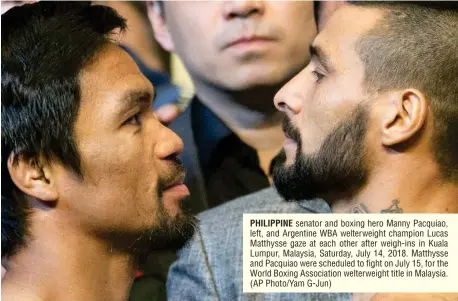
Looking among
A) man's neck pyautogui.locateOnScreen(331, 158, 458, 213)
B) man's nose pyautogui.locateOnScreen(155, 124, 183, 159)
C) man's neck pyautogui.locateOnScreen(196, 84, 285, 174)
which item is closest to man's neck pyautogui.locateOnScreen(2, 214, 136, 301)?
man's nose pyautogui.locateOnScreen(155, 124, 183, 159)

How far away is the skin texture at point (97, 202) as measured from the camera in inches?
41.7

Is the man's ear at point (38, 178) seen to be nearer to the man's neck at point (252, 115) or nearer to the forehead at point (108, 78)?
the forehead at point (108, 78)

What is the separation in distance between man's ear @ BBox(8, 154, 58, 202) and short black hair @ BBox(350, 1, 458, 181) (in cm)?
55

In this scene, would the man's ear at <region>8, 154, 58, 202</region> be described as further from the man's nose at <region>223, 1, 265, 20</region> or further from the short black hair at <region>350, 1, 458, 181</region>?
the short black hair at <region>350, 1, 458, 181</region>

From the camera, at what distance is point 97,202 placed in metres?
1.07

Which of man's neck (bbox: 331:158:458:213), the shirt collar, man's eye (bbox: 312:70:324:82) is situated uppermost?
man's eye (bbox: 312:70:324:82)

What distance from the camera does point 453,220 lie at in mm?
1082

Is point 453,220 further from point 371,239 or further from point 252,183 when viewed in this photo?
point 252,183

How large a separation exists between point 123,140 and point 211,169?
Answer: 167mm

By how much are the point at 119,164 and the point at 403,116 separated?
48cm

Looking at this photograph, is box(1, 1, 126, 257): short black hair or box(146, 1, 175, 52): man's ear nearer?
box(1, 1, 126, 257): short black hair

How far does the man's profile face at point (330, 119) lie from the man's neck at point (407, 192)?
24mm

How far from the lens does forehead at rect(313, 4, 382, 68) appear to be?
107 centimetres

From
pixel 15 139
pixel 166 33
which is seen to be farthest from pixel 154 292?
pixel 166 33
